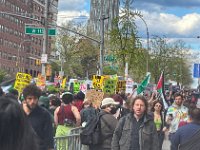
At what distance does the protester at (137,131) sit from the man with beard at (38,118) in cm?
122

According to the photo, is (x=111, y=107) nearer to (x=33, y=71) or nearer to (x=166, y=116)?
(x=166, y=116)

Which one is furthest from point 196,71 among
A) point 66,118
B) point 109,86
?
point 66,118

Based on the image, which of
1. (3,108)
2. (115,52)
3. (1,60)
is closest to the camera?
(3,108)

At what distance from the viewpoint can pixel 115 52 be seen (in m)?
35.0

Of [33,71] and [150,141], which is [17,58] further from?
[150,141]

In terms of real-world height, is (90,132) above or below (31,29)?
below

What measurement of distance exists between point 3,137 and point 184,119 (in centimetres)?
919

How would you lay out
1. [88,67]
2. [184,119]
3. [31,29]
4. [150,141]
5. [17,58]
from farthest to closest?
[17,58], [88,67], [31,29], [184,119], [150,141]

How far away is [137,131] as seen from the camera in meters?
7.41

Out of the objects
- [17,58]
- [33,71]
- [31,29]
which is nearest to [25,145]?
[31,29]

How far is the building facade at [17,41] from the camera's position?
103 metres

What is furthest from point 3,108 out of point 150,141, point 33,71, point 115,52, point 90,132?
point 33,71

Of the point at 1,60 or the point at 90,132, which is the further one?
the point at 1,60

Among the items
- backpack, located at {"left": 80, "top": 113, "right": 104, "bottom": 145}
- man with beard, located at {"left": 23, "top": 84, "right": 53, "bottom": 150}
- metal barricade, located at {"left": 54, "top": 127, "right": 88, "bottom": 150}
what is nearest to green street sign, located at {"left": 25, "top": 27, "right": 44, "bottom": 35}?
metal barricade, located at {"left": 54, "top": 127, "right": 88, "bottom": 150}
